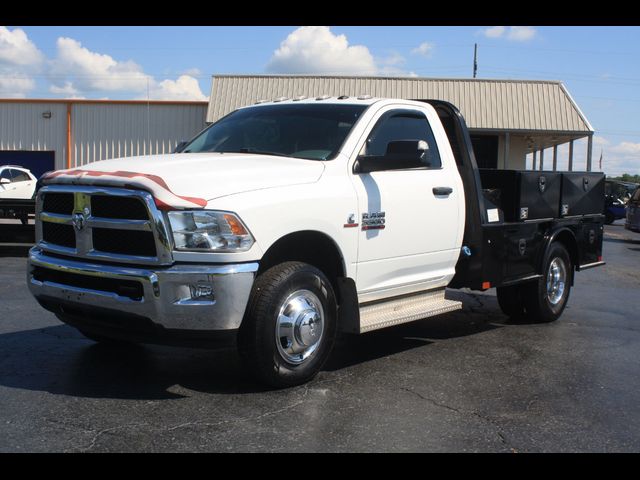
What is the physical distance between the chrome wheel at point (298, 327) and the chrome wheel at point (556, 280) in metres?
3.77

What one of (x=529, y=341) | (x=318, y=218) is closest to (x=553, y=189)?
(x=529, y=341)

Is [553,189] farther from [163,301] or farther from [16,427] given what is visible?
[16,427]

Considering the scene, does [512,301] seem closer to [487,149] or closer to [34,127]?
[487,149]

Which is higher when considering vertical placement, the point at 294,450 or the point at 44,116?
the point at 44,116

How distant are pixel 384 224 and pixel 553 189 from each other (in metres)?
3.03

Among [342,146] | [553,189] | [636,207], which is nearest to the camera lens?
[342,146]

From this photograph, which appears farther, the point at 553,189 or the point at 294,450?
the point at 553,189

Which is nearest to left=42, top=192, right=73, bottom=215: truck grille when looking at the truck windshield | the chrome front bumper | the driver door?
the chrome front bumper

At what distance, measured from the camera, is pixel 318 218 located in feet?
17.1

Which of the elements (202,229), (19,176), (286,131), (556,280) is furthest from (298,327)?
(19,176)

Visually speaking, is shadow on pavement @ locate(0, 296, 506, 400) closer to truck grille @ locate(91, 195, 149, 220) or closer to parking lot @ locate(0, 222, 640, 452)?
parking lot @ locate(0, 222, 640, 452)

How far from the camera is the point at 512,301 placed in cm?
809

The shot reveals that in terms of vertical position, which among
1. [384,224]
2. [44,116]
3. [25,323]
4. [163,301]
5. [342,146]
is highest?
[44,116]

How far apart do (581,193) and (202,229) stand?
5.46 m
